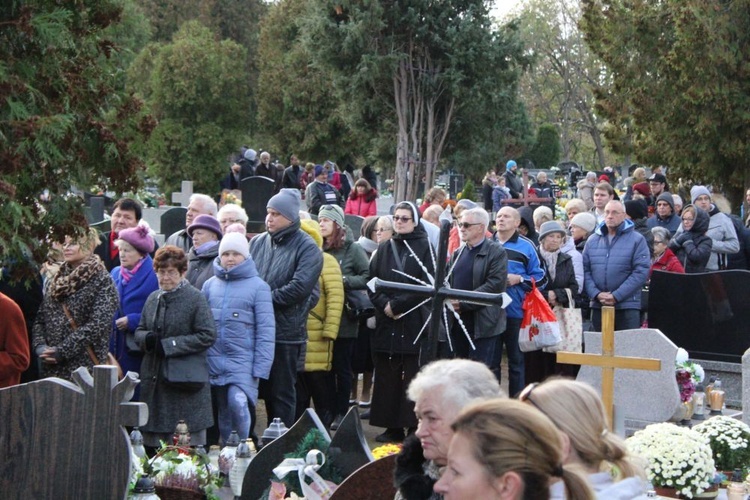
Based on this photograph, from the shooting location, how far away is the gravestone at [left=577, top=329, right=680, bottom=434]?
998 centimetres

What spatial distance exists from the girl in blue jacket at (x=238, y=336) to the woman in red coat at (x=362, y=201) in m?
11.6

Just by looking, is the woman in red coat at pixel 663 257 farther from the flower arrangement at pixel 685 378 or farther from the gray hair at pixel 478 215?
the gray hair at pixel 478 215

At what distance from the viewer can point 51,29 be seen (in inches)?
239

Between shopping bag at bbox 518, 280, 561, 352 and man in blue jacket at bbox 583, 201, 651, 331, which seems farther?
man in blue jacket at bbox 583, 201, 651, 331

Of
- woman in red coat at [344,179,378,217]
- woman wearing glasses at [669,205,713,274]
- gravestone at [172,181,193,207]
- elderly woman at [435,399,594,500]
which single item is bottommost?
elderly woman at [435,399,594,500]

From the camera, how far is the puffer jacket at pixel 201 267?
9672 millimetres

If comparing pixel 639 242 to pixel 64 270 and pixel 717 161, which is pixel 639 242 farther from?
pixel 717 161

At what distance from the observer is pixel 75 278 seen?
8.38 metres

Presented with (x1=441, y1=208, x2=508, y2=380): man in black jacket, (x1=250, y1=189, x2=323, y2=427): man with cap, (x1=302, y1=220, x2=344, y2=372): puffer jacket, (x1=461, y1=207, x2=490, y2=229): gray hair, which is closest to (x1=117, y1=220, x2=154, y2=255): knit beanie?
(x1=250, y1=189, x2=323, y2=427): man with cap

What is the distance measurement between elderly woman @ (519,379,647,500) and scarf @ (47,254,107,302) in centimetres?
473

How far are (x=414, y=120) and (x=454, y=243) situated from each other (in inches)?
578

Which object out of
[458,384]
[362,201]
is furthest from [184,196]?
[458,384]

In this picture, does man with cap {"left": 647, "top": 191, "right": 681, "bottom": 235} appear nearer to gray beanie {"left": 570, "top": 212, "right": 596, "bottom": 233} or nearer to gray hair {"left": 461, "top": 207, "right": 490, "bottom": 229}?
gray beanie {"left": 570, "top": 212, "right": 596, "bottom": 233}

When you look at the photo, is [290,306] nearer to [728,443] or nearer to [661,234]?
[728,443]
